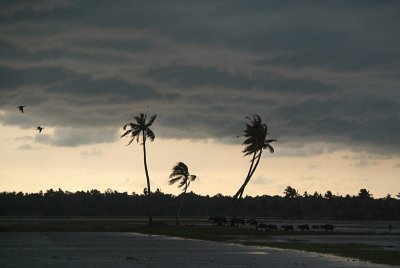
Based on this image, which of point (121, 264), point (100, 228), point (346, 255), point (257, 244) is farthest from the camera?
point (100, 228)

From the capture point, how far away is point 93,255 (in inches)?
1903

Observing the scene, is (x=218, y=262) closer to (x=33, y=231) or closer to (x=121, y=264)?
(x=121, y=264)

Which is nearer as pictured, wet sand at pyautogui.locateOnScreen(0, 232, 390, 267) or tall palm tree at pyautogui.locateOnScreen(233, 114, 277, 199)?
wet sand at pyautogui.locateOnScreen(0, 232, 390, 267)

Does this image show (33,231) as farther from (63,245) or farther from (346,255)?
(346,255)

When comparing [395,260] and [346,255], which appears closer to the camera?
[395,260]

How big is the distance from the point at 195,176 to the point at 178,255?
2032 inches

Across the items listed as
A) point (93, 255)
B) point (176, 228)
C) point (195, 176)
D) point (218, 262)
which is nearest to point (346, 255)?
point (218, 262)

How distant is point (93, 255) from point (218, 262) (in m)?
10.2

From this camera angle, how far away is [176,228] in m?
86.4

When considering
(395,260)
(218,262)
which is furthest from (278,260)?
(395,260)

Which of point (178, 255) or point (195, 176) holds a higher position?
point (195, 176)

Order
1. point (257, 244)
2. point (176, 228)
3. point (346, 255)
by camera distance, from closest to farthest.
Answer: point (346, 255) < point (257, 244) < point (176, 228)

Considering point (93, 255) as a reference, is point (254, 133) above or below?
above

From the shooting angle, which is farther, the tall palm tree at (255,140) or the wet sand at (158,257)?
the tall palm tree at (255,140)
